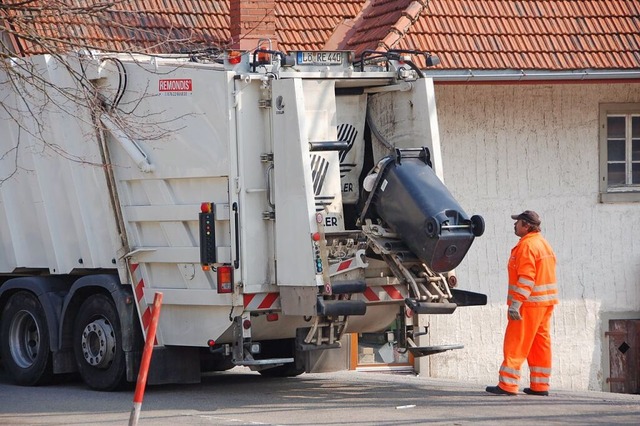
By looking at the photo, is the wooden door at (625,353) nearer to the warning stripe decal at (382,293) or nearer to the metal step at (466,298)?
the metal step at (466,298)

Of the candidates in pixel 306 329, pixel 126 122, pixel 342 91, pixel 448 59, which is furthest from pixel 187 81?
pixel 448 59

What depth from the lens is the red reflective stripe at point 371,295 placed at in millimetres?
11062

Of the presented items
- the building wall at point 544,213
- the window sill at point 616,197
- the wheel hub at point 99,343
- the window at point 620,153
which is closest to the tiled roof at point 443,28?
the building wall at point 544,213

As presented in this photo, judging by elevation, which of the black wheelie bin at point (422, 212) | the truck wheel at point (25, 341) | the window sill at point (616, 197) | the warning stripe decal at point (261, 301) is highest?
the black wheelie bin at point (422, 212)

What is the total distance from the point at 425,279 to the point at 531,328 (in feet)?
3.21

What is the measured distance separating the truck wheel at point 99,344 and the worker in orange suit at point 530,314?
322 cm

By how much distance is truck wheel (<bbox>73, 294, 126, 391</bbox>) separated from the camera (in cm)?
1184

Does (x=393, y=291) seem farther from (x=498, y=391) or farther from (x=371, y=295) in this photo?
(x=498, y=391)

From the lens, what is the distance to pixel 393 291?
1120 cm

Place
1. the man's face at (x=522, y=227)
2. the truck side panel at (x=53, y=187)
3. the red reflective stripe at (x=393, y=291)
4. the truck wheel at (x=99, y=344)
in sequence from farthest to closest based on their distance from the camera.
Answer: the truck side panel at (x=53, y=187), the truck wheel at (x=99, y=344), the man's face at (x=522, y=227), the red reflective stripe at (x=393, y=291)

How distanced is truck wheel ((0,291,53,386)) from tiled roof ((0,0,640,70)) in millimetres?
3175

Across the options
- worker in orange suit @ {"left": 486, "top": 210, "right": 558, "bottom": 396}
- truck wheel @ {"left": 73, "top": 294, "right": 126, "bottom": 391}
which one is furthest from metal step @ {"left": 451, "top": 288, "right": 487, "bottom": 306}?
truck wheel @ {"left": 73, "top": 294, "right": 126, "bottom": 391}

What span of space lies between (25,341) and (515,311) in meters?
4.85

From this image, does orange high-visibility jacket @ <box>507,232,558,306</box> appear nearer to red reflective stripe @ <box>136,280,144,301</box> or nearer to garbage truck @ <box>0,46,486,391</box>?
garbage truck @ <box>0,46,486,391</box>
